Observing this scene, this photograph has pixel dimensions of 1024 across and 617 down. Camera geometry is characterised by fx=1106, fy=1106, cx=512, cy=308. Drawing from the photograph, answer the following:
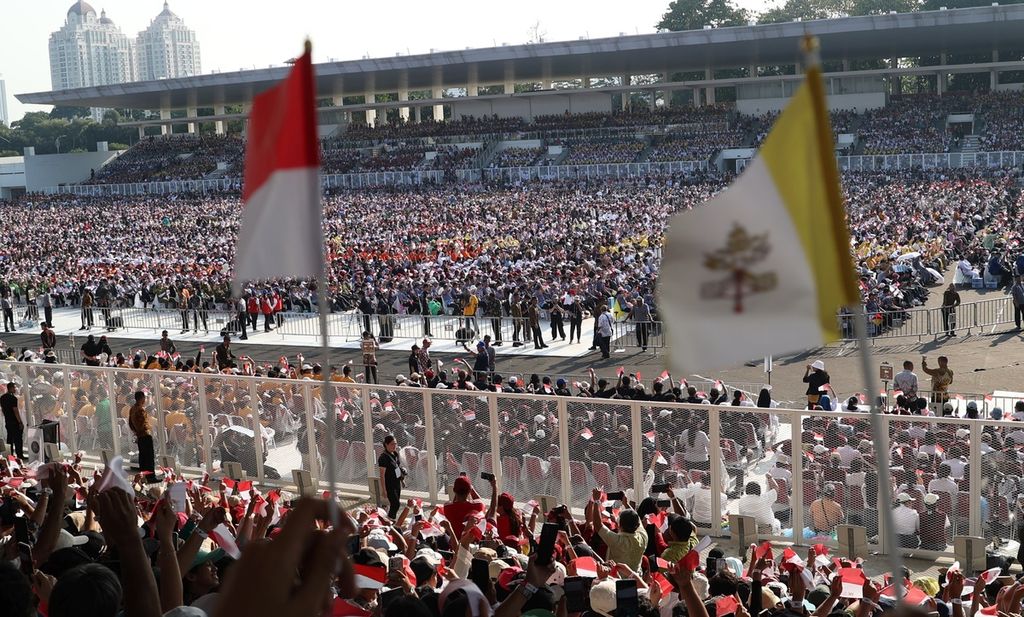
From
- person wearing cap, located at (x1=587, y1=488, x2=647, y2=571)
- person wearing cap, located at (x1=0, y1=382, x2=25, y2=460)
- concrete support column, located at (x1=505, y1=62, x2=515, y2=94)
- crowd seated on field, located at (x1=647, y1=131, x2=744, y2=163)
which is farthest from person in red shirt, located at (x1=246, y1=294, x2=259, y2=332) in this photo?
concrete support column, located at (x1=505, y1=62, x2=515, y2=94)

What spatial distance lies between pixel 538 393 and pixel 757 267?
34.1ft

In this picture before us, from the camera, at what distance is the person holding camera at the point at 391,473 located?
11711mm

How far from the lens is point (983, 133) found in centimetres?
6078

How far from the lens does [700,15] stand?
9594 centimetres

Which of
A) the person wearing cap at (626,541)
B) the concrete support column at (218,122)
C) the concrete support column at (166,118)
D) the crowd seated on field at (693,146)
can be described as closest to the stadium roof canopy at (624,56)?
the crowd seated on field at (693,146)

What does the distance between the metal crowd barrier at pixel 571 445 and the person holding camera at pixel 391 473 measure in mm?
541

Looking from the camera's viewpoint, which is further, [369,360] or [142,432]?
[369,360]

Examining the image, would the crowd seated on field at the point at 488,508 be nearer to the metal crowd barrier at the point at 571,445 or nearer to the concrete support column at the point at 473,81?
the metal crowd barrier at the point at 571,445

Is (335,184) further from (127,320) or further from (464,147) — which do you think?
(127,320)

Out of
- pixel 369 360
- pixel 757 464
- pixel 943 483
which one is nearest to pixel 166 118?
pixel 369 360

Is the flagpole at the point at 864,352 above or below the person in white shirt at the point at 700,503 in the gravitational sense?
above

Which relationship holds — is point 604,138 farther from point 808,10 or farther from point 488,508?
point 488,508

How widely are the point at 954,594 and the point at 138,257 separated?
42.1 metres

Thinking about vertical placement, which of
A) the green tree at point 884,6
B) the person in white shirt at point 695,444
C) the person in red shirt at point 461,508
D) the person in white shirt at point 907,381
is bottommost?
the person in white shirt at point 907,381
